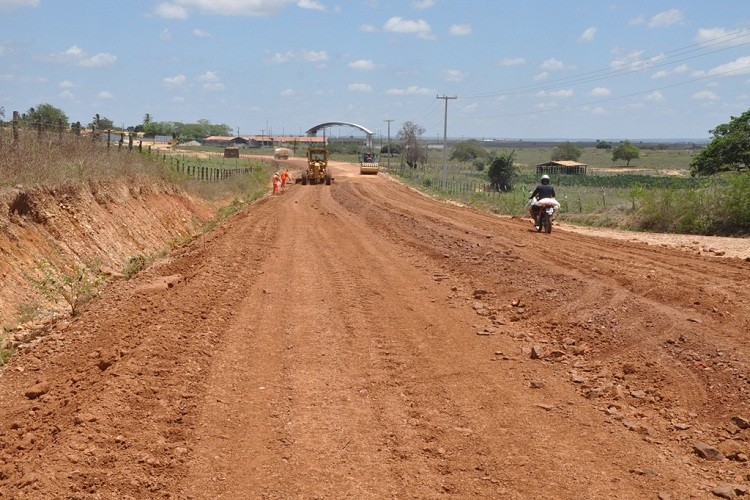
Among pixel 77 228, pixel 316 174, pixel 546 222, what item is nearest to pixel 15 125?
pixel 77 228

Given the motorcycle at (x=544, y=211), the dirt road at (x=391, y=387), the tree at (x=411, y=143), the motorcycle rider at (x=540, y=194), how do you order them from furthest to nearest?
the tree at (x=411, y=143) → the motorcycle rider at (x=540, y=194) → the motorcycle at (x=544, y=211) → the dirt road at (x=391, y=387)

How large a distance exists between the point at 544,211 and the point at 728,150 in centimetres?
A: 3036

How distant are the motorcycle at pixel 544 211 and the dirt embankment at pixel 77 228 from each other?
417 inches

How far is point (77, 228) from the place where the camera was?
17.0 metres

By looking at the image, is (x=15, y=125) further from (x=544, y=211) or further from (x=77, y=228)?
(x=544, y=211)

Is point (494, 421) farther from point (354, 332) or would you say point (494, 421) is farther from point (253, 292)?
point (253, 292)

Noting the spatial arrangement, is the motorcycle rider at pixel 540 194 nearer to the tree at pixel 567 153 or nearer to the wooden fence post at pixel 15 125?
the wooden fence post at pixel 15 125

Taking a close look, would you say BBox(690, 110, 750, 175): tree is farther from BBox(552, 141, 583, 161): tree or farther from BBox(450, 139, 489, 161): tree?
BBox(552, 141, 583, 161): tree

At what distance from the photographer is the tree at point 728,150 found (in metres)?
46.8

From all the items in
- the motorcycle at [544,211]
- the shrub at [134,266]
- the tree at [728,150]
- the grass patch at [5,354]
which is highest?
the tree at [728,150]

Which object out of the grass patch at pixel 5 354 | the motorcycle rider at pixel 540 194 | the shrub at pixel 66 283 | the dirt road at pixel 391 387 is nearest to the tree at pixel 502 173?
the motorcycle rider at pixel 540 194

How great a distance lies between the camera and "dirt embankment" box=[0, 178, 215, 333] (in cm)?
1289

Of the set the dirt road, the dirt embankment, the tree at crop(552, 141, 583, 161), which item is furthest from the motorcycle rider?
the tree at crop(552, 141, 583, 161)

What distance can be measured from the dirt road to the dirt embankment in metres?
1.40
